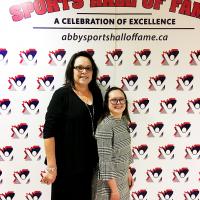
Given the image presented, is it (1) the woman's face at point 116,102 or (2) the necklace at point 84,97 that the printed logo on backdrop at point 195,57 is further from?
(2) the necklace at point 84,97

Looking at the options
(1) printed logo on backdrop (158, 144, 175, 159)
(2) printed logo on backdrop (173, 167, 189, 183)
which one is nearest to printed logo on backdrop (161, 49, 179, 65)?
(1) printed logo on backdrop (158, 144, 175, 159)

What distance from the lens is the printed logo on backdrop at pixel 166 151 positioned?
2.52 meters

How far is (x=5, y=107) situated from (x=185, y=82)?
1414 millimetres

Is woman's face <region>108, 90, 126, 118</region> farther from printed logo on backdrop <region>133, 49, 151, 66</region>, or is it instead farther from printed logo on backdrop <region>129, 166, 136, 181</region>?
printed logo on backdrop <region>129, 166, 136, 181</region>

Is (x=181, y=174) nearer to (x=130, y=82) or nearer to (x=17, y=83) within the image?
(x=130, y=82)

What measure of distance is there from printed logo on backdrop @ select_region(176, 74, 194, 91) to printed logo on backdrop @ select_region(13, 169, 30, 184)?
137 cm

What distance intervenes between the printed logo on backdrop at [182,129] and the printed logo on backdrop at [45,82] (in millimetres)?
1046

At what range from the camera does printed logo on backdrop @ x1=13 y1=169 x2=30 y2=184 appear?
2.47m

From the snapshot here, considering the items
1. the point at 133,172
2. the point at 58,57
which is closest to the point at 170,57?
the point at 58,57

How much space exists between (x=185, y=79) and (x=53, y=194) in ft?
4.34

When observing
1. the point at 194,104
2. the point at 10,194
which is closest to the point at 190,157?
the point at 194,104

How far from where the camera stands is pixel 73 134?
2.11 metres

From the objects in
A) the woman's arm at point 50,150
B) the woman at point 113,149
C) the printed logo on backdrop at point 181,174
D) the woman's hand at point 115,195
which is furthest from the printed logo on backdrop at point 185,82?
the woman's arm at point 50,150

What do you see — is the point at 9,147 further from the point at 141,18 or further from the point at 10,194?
the point at 141,18
